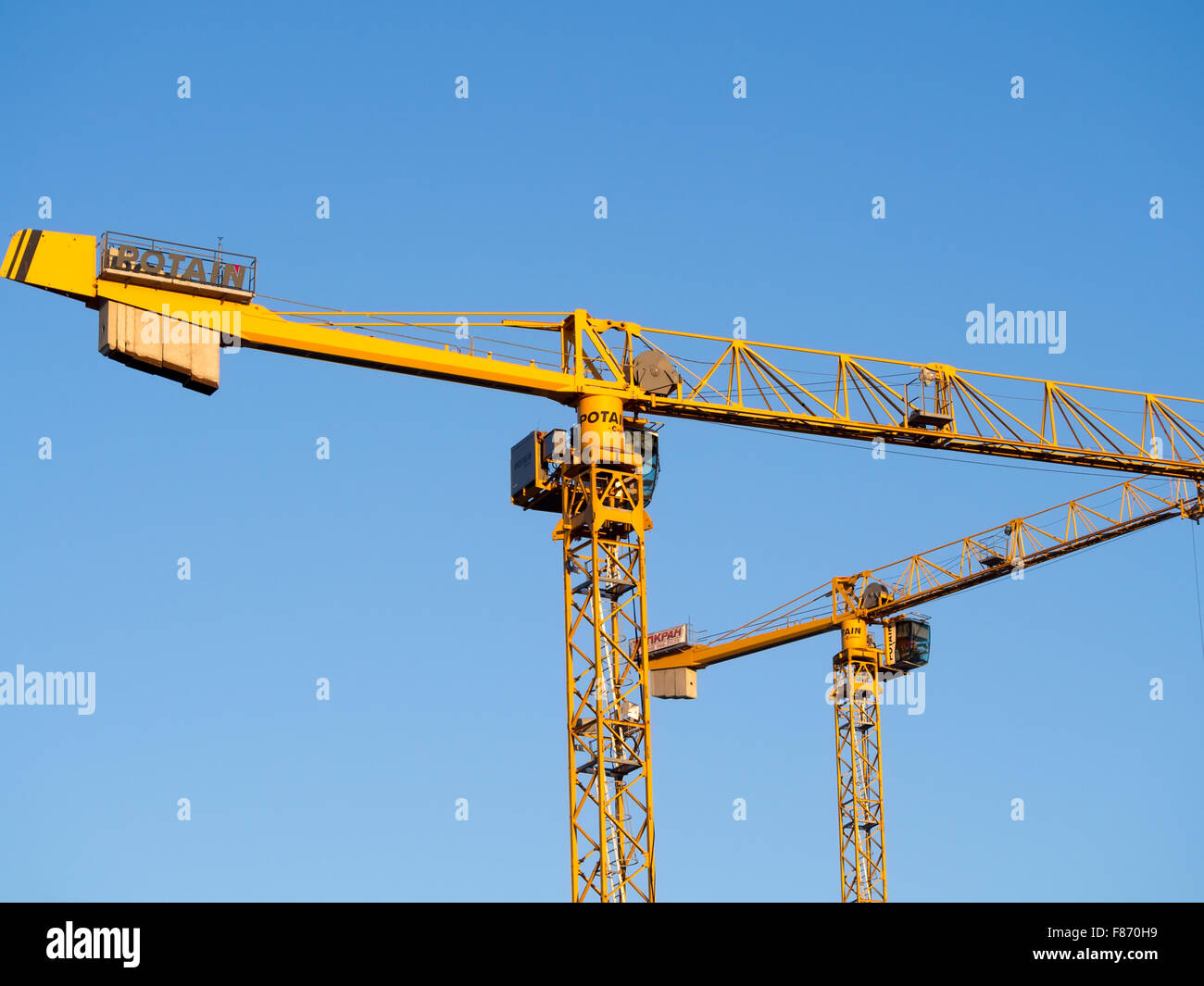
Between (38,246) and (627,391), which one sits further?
(627,391)

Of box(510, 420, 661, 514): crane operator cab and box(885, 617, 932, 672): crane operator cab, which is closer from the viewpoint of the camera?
box(510, 420, 661, 514): crane operator cab

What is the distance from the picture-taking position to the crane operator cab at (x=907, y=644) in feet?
344

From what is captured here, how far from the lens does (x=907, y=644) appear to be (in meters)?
105

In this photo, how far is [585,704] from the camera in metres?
66.1

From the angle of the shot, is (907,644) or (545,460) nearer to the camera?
(545,460)

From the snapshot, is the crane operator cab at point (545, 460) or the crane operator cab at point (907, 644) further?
the crane operator cab at point (907, 644)

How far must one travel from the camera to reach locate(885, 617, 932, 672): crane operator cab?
105m
